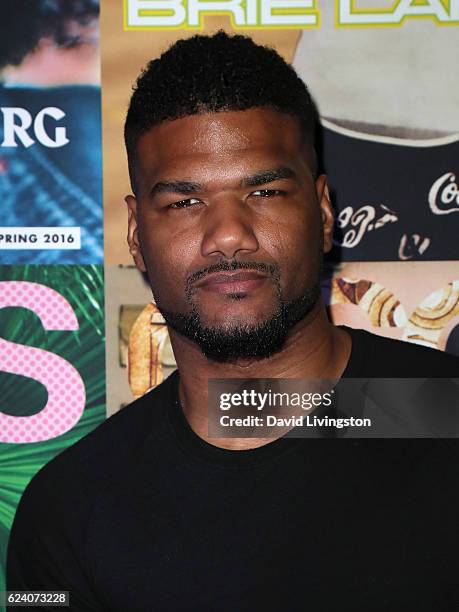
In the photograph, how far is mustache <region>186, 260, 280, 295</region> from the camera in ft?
2.94

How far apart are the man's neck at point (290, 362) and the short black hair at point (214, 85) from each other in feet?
0.94

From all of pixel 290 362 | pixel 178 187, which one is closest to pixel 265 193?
pixel 178 187

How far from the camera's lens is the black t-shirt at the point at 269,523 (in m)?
0.85

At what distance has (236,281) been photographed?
90 centimetres

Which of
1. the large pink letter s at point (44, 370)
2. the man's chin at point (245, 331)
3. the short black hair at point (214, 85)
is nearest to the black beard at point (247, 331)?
the man's chin at point (245, 331)

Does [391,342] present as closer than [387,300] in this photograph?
Yes

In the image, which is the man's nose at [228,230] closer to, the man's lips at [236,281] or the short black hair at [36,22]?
the man's lips at [236,281]

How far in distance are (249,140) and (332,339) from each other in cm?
33

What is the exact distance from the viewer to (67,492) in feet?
3.45

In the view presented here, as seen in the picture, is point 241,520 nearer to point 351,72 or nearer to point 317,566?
point 317,566

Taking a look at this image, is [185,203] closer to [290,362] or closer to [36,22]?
[290,362]

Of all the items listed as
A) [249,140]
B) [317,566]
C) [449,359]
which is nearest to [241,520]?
[317,566]

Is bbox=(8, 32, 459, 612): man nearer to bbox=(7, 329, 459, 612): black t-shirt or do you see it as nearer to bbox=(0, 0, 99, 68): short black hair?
bbox=(7, 329, 459, 612): black t-shirt

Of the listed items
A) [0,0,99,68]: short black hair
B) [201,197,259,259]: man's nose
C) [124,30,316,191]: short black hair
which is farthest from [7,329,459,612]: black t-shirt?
[0,0,99,68]: short black hair
